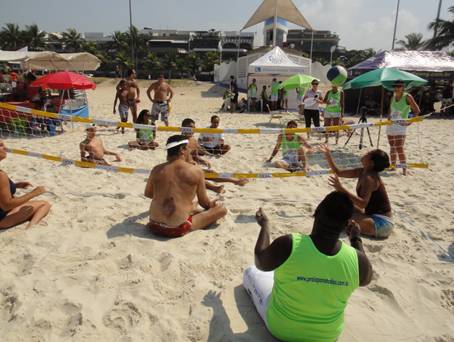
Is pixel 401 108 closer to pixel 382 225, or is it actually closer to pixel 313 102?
pixel 313 102

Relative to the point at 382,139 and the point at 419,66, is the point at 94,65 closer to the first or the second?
the point at 382,139

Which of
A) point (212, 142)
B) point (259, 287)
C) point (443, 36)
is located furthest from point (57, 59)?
point (443, 36)

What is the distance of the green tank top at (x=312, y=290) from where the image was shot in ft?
5.85

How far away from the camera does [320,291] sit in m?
1.82

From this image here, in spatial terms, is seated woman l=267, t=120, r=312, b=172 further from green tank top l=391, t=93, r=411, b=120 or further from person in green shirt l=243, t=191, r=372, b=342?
person in green shirt l=243, t=191, r=372, b=342

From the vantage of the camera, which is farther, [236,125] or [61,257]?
[236,125]

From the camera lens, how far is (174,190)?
3.21 meters

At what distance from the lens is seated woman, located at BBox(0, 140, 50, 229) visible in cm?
320

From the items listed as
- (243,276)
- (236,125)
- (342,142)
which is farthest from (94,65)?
(243,276)

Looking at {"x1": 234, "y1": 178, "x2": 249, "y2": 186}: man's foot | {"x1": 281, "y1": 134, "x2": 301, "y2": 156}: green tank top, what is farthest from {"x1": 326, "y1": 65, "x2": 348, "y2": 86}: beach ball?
{"x1": 234, "y1": 178, "x2": 249, "y2": 186}: man's foot

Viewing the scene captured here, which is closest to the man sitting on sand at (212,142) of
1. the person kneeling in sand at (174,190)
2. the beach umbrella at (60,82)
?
the person kneeling in sand at (174,190)

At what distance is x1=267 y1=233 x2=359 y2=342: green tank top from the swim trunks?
1.52m

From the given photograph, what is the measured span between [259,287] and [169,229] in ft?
3.97

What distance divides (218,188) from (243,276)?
2.05m
